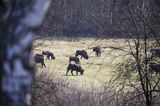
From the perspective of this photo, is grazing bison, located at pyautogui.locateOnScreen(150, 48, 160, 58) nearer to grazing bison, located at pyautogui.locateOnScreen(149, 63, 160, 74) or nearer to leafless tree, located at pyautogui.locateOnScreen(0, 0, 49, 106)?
grazing bison, located at pyautogui.locateOnScreen(149, 63, 160, 74)

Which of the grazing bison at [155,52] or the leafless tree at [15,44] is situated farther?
the grazing bison at [155,52]

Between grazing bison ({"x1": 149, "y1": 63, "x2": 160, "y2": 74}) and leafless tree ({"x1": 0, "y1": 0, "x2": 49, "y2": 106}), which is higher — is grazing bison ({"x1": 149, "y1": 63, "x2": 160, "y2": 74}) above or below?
below

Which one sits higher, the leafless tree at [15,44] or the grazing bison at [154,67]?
the leafless tree at [15,44]

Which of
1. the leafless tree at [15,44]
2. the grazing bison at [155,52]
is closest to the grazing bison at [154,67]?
the grazing bison at [155,52]

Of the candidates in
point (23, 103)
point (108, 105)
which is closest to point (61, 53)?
point (108, 105)

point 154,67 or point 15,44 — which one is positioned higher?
point 15,44

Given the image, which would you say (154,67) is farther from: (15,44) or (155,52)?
(15,44)

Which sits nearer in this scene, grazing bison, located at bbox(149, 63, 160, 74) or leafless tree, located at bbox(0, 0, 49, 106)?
leafless tree, located at bbox(0, 0, 49, 106)

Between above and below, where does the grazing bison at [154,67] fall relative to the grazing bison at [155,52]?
below

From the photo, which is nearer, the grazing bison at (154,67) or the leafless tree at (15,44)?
the leafless tree at (15,44)

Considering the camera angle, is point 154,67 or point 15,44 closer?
point 15,44

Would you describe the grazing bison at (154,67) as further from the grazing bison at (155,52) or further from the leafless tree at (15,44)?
the leafless tree at (15,44)

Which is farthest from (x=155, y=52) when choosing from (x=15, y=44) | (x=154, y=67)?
(x=15, y=44)

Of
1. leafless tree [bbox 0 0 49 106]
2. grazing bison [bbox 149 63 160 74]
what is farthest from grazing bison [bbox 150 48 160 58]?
leafless tree [bbox 0 0 49 106]
